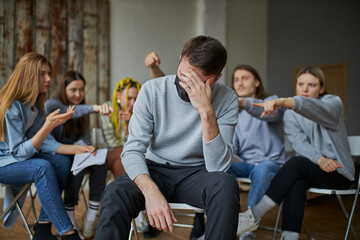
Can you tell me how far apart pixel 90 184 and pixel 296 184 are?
1383 mm

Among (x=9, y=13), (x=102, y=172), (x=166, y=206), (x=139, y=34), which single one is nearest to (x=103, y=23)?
(x=139, y=34)

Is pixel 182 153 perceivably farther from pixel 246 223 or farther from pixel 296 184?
pixel 296 184

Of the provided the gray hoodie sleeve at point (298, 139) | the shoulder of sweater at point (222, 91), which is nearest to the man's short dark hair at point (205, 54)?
the shoulder of sweater at point (222, 91)

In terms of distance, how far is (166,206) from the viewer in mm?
1215

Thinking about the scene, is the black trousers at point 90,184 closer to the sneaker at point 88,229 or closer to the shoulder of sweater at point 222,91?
the sneaker at point 88,229

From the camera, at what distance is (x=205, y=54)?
140 cm

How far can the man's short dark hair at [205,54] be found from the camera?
1.41 meters

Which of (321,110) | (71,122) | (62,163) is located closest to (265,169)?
(321,110)

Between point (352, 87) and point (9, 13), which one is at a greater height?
point (9, 13)

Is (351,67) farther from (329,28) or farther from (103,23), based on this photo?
(103,23)

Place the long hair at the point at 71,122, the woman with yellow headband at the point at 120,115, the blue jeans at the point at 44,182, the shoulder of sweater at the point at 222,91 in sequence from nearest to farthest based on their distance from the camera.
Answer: the shoulder of sweater at the point at 222,91 < the blue jeans at the point at 44,182 < the long hair at the point at 71,122 < the woman with yellow headband at the point at 120,115

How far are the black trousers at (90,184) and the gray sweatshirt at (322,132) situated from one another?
1356 millimetres

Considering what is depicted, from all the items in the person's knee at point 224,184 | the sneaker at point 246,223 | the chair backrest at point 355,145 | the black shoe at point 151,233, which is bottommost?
the black shoe at point 151,233

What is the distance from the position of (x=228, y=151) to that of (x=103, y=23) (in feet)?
11.9
